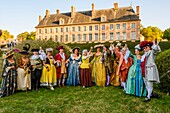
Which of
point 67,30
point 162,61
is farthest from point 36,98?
point 67,30

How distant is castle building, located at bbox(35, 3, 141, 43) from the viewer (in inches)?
1780

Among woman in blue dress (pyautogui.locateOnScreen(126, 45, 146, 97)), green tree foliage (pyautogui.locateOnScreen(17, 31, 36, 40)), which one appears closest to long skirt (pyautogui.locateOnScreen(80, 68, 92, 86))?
woman in blue dress (pyautogui.locateOnScreen(126, 45, 146, 97))

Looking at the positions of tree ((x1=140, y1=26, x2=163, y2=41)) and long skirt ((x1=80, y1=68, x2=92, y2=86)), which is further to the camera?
tree ((x1=140, y1=26, x2=163, y2=41))

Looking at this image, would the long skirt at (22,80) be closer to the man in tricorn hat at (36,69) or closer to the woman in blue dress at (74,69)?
the man in tricorn hat at (36,69)

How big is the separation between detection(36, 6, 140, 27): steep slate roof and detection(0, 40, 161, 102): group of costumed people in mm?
39088

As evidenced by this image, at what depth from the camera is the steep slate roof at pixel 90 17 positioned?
1793 inches

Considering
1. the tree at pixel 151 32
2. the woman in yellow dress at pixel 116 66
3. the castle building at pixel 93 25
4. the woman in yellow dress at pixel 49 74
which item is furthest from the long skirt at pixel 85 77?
the tree at pixel 151 32

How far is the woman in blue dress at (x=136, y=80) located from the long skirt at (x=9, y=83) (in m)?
3.63

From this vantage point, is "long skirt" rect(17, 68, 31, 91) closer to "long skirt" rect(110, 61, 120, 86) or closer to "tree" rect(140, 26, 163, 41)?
"long skirt" rect(110, 61, 120, 86)

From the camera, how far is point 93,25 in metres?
48.1

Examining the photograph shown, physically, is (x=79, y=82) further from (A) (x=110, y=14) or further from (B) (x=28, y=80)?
(A) (x=110, y=14)

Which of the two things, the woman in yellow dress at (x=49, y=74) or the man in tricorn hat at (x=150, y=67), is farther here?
the woman in yellow dress at (x=49, y=74)

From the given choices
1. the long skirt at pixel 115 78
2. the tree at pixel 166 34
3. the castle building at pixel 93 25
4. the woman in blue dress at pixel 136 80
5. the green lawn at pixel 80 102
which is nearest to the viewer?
the green lawn at pixel 80 102

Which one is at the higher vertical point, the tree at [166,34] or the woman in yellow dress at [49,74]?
the tree at [166,34]
